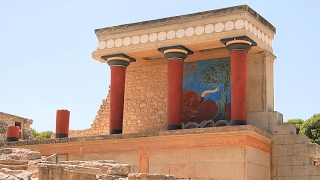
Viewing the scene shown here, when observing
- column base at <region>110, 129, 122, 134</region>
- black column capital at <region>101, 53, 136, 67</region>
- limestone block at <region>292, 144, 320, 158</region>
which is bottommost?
limestone block at <region>292, 144, 320, 158</region>

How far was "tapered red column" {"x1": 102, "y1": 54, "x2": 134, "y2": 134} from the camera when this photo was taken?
19.4 meters

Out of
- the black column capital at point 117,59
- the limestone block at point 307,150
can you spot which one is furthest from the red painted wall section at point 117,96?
the limestone block at point 307,150

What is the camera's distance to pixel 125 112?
21.2m

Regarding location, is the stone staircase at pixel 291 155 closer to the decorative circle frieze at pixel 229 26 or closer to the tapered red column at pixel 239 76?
the tapered red column at pixel 239 76

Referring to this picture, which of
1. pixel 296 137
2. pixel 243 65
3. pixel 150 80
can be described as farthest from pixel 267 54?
pixel 150 80

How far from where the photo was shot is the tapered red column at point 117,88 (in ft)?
63.7

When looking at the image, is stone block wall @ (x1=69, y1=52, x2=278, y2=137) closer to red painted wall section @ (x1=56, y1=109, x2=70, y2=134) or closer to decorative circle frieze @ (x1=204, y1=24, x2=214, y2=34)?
decorative circle frieze @ (x1=204, y1=24, x2=214, y2=34)

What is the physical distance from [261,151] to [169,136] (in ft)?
8.78

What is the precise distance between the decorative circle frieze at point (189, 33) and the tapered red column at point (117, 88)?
51 cm

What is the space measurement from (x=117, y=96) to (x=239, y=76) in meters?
4.50

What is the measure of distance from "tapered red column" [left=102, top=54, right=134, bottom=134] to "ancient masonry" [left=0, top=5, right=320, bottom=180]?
34 millimetres

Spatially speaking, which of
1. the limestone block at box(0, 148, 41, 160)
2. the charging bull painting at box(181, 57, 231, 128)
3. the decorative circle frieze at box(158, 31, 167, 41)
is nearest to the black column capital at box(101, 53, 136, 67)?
the decorative circle frieze at box(158, 31, 167, 41)

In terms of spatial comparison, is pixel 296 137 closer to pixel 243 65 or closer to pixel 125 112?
pixel 243 65

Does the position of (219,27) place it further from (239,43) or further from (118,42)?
(118,42)
